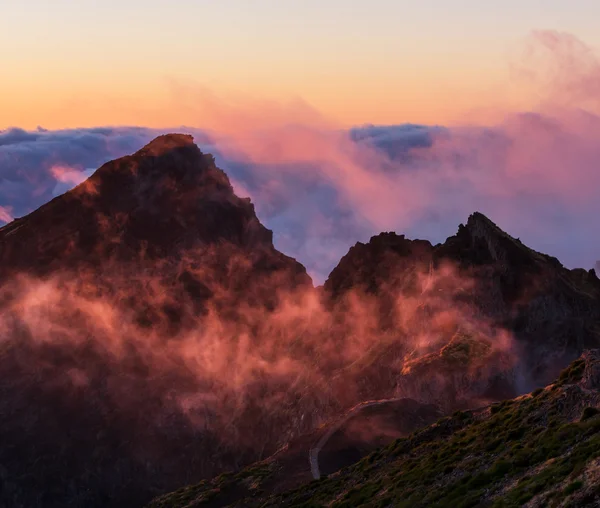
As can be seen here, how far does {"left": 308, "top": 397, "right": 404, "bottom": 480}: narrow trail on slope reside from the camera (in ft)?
473

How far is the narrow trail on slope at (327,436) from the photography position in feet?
473

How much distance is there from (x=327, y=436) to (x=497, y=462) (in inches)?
3684

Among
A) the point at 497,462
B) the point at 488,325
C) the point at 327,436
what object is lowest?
the point at 327,436

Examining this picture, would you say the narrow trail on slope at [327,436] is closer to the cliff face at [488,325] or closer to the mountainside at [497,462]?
the cliff face at [488,325]

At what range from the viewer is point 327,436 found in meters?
157

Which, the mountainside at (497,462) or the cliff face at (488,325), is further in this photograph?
the cliff face at (488,325)

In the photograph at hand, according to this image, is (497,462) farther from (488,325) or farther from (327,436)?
(488,325)

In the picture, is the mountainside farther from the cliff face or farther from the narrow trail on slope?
the cliff face

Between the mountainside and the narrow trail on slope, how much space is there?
51.7ft

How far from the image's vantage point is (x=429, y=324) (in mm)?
186375

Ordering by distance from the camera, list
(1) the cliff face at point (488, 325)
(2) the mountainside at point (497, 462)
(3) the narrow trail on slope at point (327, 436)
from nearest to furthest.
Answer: (2) the mountainside at point (497, 462) → (3) the narrow trail on slope at point (327, 436) → (1) the cliff face at point (488, 325)

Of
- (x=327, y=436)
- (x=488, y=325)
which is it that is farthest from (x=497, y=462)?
(x=488, y=325)

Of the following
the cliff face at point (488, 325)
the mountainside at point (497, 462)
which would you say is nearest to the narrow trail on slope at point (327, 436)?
the cliff face at point (488, 325)

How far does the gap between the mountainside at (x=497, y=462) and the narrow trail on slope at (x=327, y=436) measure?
620 inches
